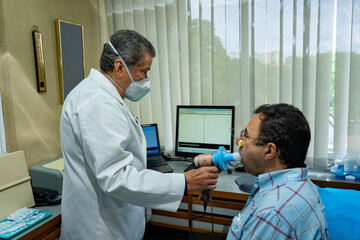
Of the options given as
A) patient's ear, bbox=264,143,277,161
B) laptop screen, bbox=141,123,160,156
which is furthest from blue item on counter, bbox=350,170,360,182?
laptop screen, bbox=141,123,160,156

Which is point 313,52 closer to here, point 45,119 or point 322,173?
point 322,173

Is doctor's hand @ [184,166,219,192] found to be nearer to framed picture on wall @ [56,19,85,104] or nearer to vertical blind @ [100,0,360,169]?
vertical blind @ [100,0,360,169]

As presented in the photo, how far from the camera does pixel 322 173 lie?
1872 mm

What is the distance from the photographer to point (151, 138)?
223cm

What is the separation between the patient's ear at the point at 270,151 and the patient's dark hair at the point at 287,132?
13 millimetres

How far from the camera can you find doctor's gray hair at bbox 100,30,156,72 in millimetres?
1205

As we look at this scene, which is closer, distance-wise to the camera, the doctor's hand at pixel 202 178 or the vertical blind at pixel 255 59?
the doctor's hand at pixel 202 178

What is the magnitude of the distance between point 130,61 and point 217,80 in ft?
3.64

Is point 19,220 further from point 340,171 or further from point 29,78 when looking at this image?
point 340,171

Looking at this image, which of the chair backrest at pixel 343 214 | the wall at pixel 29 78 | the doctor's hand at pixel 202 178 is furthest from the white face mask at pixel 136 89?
the chair backrest at pixel 343 214

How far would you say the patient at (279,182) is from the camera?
0.86 m

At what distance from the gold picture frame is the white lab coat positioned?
34.3 inches

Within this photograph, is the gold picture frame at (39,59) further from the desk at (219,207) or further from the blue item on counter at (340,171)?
the blue item on counter at (340,171)

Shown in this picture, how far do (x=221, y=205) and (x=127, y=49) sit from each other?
3.62 feet
